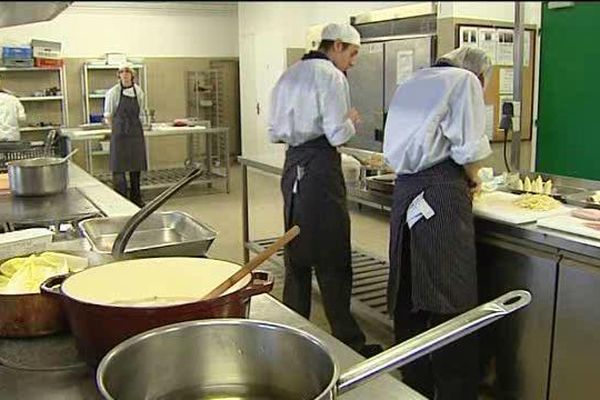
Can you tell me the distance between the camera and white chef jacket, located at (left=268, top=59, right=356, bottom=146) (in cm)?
278

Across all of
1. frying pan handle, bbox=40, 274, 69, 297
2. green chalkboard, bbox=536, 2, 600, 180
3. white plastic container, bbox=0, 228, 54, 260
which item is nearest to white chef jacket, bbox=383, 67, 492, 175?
white plastic container, bbox=0, 228, 54, 260

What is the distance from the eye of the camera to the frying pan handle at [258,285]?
43.5 inches

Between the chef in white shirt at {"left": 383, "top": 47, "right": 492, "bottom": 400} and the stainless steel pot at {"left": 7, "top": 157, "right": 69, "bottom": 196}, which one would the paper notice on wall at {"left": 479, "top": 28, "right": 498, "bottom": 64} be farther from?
the stainless steel pot at {"left": 7, "top": 157, "right": 69, "bottom": 196}

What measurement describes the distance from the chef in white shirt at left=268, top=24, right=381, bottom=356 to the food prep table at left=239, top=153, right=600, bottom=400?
0.70 m

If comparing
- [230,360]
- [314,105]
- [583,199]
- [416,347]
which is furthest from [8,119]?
A: [416,347]

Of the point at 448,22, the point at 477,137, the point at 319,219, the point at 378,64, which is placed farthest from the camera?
the point at 378,64

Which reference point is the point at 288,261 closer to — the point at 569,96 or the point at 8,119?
the point at 569,96

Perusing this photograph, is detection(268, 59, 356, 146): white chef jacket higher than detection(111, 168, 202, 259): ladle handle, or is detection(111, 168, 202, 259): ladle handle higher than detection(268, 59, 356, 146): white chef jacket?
detection(268, 59, 356, 146): white chef jacket

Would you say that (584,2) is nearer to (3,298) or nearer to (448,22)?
(3,298)

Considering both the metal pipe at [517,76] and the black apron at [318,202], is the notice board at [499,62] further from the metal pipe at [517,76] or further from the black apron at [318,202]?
the black apron at [318,202]

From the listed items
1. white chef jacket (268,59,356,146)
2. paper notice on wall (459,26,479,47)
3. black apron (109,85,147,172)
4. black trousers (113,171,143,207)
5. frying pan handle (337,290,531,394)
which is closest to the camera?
frying pan handle (337,290,531,394)

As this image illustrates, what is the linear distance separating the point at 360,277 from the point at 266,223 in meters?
2.09

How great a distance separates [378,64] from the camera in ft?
17.8

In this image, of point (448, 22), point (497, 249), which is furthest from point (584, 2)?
point (448, 22)
